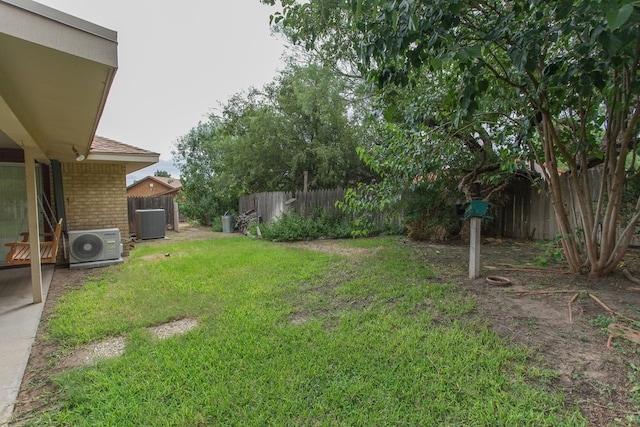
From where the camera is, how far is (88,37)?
2.04 meters

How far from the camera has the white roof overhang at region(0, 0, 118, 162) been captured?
74.9 inches

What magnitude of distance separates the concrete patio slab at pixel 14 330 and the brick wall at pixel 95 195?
1676mm

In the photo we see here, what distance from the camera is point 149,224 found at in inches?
425

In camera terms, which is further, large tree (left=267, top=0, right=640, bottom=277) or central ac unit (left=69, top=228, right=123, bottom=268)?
central ac unit (left=69, top=228, right=123, bottom=268)

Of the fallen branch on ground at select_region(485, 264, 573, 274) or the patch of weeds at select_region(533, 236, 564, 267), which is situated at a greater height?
the patch of weeds at select_region(533, 236, 564, 267)

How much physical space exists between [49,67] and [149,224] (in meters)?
9.46

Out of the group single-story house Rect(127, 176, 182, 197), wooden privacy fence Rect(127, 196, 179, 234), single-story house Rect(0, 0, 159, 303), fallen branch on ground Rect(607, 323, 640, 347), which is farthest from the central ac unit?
single-story house Rect(127, 176, 182, 197)

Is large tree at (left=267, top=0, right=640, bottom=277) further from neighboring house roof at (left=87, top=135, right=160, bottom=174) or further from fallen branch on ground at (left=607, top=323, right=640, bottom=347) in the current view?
neighboring house roof at (left=87, top=135, right=160, bottom=174)

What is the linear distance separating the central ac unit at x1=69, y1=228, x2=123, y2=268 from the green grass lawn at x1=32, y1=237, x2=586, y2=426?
73.0 inches

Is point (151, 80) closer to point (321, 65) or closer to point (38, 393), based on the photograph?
point (321, 65)

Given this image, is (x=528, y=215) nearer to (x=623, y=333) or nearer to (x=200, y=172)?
(x=623, y=333)

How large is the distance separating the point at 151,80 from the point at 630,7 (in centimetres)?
1190

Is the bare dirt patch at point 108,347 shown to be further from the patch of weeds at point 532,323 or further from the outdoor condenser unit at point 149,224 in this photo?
the outdoor condenser unit at point 149,224

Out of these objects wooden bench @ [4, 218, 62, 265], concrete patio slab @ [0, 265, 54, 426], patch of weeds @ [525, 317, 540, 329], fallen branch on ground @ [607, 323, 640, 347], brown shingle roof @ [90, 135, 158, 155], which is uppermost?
brown shingle roof @ [90, 135, 158, 155]
